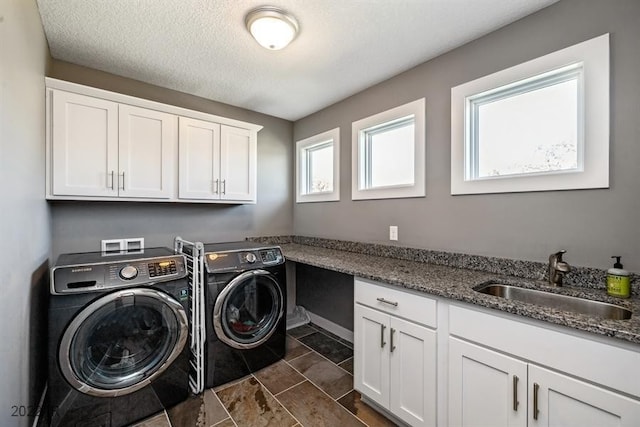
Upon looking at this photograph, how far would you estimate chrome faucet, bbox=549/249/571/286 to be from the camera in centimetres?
138

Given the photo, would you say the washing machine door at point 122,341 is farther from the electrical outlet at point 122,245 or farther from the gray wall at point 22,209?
the electrical outlet at point 122,245

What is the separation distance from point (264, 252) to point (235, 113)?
164cm

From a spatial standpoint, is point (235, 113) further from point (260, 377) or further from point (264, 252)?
point (260, 377)

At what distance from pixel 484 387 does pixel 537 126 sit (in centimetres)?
146

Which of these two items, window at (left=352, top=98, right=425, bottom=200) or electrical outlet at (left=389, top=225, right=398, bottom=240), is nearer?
window at (left=352, top=98, right=425, bottom=200)

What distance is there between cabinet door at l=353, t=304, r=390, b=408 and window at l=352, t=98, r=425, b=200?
3.29 feet

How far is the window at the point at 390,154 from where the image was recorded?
214 centimetres

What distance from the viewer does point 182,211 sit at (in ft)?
8.56

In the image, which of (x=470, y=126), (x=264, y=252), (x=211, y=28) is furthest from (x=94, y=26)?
(x=470, y=126)

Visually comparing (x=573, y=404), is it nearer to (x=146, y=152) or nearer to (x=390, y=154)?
(x=390, y=154)

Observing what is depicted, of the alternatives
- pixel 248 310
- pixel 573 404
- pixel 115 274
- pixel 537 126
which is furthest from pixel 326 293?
pixel 537 126

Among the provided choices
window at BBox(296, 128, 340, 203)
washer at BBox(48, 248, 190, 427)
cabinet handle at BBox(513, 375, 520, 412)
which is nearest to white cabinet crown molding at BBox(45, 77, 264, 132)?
window at BBox(296, 128, 340, 203)

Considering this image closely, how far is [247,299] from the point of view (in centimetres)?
212

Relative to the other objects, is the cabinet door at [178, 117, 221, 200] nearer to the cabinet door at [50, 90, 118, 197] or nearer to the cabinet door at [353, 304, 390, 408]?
the cabinet door at [50, 90, 118, 197]
